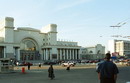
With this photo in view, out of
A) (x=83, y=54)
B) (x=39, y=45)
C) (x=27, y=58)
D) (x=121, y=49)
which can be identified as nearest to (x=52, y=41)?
(x=39, y=45)

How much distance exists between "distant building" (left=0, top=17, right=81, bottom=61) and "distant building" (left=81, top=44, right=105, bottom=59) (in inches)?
1359

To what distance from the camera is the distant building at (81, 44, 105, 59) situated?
152m

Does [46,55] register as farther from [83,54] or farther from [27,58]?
[83,54]

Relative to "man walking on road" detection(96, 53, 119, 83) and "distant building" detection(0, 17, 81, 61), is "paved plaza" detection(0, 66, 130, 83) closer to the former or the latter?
"man walking on road" detection(96, 53, 119, 83)

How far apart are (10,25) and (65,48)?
3486 centimetres

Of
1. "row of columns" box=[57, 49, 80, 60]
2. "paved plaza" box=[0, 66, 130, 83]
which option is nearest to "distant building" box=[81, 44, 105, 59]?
"row of columns" box=[57, 49, 80, 60]

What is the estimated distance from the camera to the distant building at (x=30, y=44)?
92875 mm

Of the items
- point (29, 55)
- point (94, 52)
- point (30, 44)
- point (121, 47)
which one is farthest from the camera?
point (121, 47)

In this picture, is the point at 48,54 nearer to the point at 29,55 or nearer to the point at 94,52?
the point at 29,55

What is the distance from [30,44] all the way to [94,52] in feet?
214

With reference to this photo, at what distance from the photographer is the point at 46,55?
106 metres

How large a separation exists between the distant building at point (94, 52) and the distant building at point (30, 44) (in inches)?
1359

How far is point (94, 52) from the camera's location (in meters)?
156

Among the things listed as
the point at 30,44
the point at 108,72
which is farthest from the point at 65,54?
the point at 108,72
